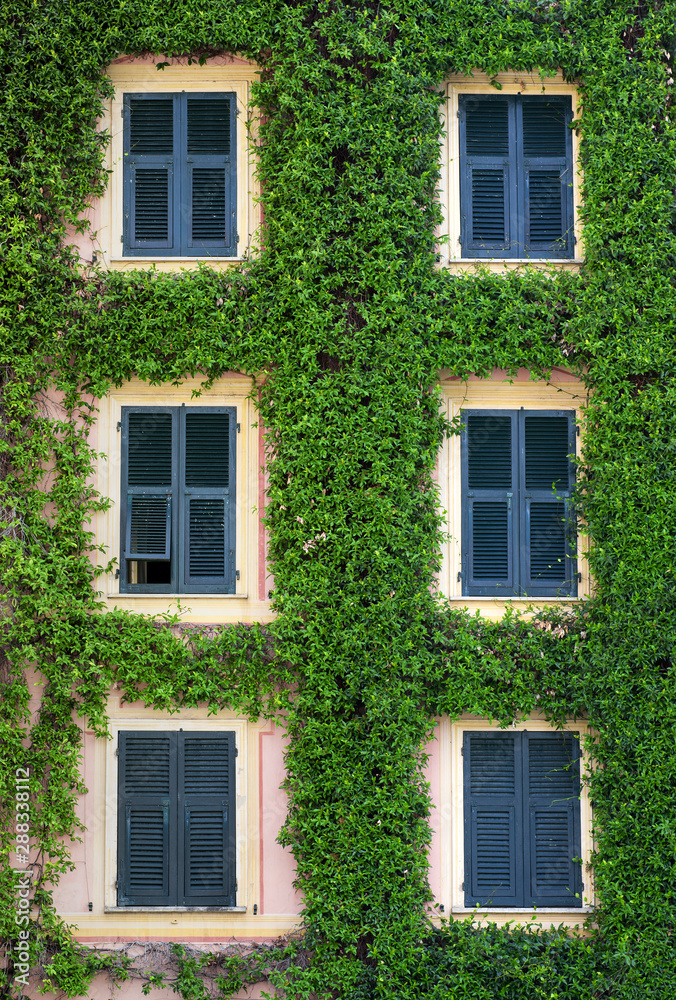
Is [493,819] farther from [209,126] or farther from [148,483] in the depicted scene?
[209,126]

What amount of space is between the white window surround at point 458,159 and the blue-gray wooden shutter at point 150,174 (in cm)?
280

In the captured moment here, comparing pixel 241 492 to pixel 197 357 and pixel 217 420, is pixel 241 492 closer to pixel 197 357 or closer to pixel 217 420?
pixel 217 420

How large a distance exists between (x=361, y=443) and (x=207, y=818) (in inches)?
156

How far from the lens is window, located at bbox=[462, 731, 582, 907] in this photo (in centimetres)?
803

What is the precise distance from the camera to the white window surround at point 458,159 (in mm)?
8484

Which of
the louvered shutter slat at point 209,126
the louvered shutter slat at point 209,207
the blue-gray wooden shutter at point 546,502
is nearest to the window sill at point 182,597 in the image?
the blue-gray wooden shutter at point 546,502

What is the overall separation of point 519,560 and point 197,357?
150 inches

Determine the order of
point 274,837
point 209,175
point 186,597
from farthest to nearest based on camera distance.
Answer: point 209,175
point 186,597
point 274,837

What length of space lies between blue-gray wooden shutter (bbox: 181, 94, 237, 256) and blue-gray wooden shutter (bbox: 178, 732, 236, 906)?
197 inches

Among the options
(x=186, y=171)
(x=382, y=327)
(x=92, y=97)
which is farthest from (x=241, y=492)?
(x=92, y=97)

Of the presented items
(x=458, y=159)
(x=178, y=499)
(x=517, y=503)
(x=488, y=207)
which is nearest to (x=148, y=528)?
(x=178, y=499)

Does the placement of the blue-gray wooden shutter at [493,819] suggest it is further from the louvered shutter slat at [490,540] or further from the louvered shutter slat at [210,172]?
the louvered shutter slat at [210,172]

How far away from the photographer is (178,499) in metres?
8.41

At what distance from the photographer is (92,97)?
824cm
